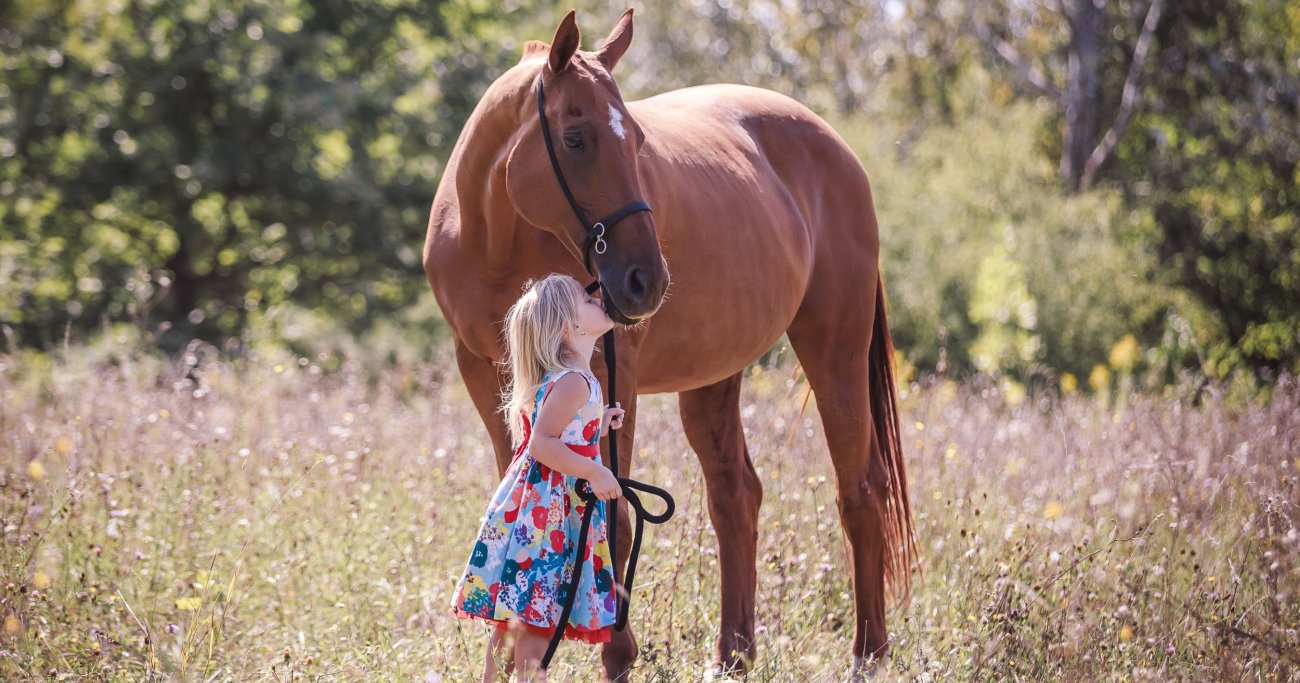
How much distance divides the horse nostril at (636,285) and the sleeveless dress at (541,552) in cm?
25

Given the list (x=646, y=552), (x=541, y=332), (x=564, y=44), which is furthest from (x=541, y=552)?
(x=646, y=552)

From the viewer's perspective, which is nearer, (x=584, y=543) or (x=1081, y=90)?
(x=584, y=543)

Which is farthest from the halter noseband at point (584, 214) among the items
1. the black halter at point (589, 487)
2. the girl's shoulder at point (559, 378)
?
the girl's shoulder at point (559, 378)

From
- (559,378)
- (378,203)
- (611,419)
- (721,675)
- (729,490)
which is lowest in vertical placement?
(721,675)

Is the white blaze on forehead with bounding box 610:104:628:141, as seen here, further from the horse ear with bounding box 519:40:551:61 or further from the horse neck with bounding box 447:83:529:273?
the horse ear with bounding box 519:40:551:61

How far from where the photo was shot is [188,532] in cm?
412

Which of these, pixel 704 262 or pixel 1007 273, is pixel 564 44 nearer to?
pixel 704 262

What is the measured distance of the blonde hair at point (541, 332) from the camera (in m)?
2.75

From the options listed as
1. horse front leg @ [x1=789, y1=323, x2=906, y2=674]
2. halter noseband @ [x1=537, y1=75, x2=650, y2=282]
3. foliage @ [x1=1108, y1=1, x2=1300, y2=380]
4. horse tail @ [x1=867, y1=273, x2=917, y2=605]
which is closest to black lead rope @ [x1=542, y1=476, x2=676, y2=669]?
halter noseband @ [x1=537, y1=75, x2=650, y2=282]

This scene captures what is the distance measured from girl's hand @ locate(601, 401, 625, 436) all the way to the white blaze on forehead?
0.73 m

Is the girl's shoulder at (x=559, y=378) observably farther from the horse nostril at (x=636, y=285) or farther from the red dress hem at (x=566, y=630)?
the red dress hem at (x=566, y=630)

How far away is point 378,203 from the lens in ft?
43.8

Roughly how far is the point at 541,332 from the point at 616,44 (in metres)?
1.00

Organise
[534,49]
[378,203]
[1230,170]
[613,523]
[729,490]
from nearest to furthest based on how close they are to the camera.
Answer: [613,523]
[534,49]
[729,490]
[378,203]
[1230,170]
